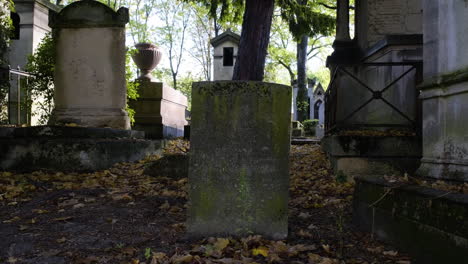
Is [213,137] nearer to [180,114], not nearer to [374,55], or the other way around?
[374,55]

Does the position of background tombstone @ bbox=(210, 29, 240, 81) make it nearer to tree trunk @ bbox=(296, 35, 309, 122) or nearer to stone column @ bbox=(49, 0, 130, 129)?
tree trunk @ bbox=(296, 35, 309, 122)

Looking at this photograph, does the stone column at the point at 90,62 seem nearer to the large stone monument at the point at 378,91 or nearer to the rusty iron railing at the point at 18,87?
the rusty iron railing at the point at 18,87

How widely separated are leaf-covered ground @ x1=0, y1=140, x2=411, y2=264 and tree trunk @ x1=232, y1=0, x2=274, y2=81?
11.8ft

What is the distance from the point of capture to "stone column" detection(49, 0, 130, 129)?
21.3 ft

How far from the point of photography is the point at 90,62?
6523mm

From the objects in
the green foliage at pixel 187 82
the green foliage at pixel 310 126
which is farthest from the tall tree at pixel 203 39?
the green foliage at pixel 310 126

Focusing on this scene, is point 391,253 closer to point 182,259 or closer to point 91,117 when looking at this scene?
point 182,259

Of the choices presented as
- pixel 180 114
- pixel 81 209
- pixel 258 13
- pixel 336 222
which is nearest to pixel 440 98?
pixel 336 222

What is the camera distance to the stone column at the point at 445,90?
3238 millimetres

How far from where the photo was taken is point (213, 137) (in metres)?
2.89

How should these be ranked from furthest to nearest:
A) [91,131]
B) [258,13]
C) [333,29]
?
1. [333,29]
2. [258,13]
3. [91,131]

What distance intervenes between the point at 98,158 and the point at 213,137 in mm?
3182

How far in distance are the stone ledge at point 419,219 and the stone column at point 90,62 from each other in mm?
4745

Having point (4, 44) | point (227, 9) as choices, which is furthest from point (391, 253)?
point (4, 44)
